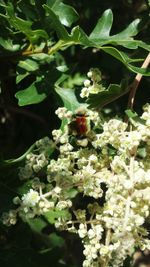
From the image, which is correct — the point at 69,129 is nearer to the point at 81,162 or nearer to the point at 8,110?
the point at 81,162

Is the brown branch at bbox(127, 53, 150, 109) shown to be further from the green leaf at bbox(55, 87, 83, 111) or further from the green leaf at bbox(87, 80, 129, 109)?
the green leaf at bbox(55, 87, 83, 111)

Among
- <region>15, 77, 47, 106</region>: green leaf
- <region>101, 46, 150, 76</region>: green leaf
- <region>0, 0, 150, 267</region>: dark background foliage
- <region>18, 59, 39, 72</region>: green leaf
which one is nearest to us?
<region>101, 46, 150, 76</region>: green leaf

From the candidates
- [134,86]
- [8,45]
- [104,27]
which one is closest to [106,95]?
[134,86]

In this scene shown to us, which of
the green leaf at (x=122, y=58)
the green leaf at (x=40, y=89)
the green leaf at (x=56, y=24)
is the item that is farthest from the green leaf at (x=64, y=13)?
the green leaf at (x=122, y=58)

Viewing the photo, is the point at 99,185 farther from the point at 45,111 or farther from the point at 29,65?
the point at 45,111

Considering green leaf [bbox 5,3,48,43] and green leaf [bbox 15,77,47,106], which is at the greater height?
green leaf [bbox 5,3,48,43]

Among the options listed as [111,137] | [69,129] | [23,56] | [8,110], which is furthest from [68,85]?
[111,137]

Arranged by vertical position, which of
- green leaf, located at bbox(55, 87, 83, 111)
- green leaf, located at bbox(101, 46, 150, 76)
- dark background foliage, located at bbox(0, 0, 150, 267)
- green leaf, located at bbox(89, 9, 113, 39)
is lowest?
dark background foliage, located at bbox(0, 0, 150, 267)

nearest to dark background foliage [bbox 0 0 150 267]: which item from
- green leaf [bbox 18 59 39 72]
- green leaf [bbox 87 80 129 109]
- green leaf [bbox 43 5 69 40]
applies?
green leaf [bbox 18 59 39 72]
